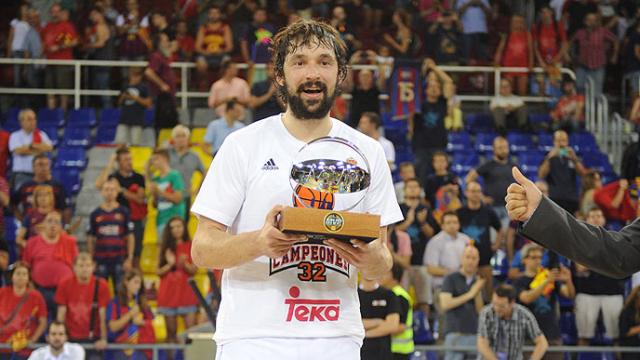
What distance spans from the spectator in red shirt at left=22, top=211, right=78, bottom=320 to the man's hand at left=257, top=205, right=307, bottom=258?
808cm

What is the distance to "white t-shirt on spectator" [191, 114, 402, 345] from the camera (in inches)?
185

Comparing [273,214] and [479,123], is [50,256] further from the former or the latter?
[273,214]

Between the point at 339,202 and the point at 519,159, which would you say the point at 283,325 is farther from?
the point at 519,159

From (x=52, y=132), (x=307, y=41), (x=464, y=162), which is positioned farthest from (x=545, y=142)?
(x=307, y=41)

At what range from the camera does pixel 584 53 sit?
18000 mm

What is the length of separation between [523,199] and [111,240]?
9.35m

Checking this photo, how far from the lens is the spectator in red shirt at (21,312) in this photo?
11438 millimetres

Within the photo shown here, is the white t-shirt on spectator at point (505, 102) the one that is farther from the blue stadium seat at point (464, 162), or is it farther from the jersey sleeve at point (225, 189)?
the jersey sleeve at point (225, 189)

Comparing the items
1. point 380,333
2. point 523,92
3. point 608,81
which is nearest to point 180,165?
point 380,333

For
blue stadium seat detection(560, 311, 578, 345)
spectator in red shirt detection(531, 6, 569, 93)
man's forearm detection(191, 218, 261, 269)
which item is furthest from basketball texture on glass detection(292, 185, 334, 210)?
spectator in red shirt detection(531, 6, 569, 93)

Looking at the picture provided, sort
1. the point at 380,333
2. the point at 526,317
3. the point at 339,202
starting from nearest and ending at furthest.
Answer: the point at 339,202 → the point at 380,333 → the point at 526,317

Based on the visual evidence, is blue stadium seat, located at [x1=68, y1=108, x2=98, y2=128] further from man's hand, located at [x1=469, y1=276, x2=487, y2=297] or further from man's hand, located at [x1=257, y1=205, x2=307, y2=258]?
man's hand, located at [x1=257, y1=205, x2=307, y2=258]

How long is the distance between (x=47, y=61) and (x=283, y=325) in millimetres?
13589

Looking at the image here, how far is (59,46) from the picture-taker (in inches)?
701
